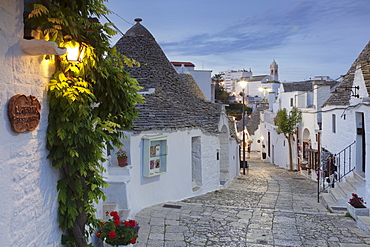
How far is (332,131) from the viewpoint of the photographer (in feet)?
55.8

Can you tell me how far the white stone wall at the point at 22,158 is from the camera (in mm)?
3180

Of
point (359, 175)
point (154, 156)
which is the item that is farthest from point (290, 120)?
point (154, 156)

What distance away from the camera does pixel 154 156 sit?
9.84 m

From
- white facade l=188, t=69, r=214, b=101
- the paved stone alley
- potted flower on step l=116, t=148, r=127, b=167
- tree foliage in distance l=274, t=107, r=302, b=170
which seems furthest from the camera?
white facade l=188, t=69, r=214, b=101

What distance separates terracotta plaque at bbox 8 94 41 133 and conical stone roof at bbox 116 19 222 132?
22.5 ft

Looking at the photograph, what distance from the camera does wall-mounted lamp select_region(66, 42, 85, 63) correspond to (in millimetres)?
3893

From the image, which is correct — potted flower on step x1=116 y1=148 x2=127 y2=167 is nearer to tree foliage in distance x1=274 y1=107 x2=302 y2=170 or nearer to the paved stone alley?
the paved stone alley

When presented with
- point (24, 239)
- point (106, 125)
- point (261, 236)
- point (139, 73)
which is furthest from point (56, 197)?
point (139, 73)

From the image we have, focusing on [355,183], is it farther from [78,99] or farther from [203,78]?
[203,78]

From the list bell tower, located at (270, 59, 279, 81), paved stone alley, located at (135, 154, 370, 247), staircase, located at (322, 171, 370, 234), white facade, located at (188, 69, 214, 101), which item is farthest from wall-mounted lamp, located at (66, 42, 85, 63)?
bell tower, located at (270, 59, 279, 81)

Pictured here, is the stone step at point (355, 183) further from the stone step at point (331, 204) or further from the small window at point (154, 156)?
the small window at point (154, 156)

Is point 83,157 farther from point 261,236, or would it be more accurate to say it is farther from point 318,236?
point 318,236

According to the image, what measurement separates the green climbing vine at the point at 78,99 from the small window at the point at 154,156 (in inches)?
181

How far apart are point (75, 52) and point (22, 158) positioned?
136cm
